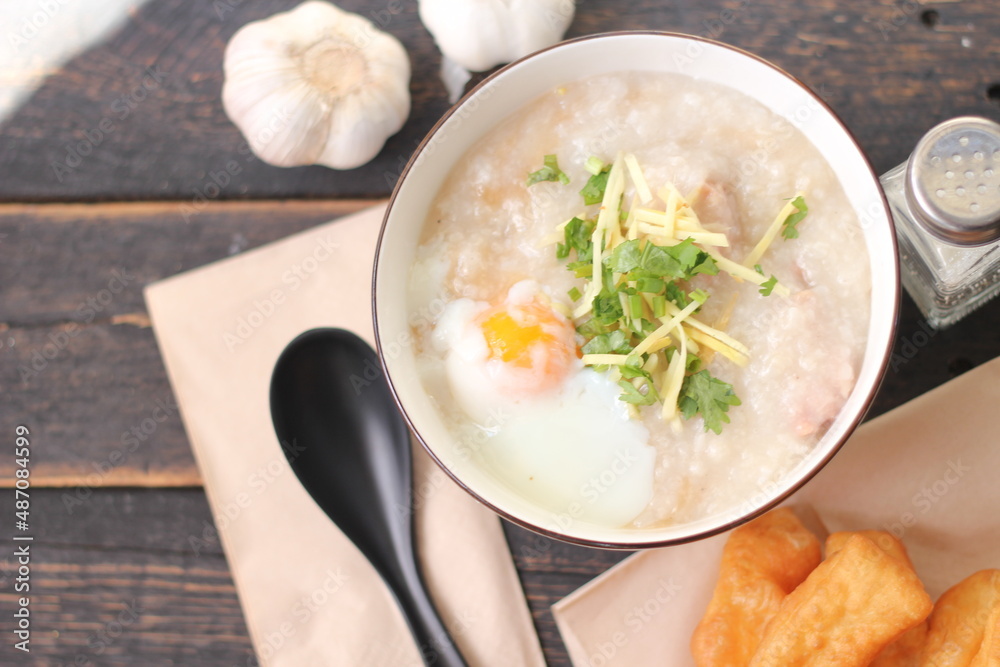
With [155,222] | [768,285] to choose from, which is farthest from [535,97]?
[155,222]

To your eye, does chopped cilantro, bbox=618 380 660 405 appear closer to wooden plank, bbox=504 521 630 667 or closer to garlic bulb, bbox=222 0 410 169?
wooden plank, bbox=504 521 630 667

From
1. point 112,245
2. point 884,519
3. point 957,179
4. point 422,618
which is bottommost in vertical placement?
point 422,618

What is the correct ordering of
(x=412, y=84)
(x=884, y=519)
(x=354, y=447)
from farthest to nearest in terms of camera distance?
(x=412, y=84), (x=354, y=447), (x=884, y=519)

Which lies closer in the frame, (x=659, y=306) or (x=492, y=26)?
(x=659, y=306)

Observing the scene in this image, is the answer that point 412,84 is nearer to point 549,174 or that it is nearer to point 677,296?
point 549,174

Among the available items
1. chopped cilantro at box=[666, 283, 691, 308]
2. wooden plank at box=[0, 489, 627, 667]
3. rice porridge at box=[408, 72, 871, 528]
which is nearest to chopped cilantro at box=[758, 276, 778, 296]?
rice porridge at box=[408, 72, 871, 528]
